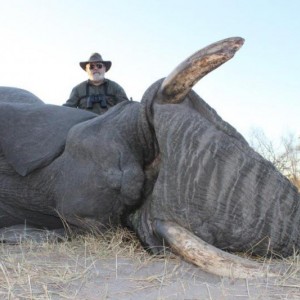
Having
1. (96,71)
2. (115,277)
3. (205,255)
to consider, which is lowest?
(115,277)

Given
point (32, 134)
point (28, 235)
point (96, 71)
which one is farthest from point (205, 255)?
point (96, 71)

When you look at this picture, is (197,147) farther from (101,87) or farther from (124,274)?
(101,87)

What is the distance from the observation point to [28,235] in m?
3.16

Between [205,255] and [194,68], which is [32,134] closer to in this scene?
[194,68]

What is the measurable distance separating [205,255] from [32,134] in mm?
1206

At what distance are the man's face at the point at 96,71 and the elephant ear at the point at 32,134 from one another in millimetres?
3282

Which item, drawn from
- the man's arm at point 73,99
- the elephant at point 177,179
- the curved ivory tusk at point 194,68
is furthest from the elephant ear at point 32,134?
the man's arm at point 73,99

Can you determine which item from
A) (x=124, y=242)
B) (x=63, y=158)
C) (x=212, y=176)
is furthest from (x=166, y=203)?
(x=63, y=158)

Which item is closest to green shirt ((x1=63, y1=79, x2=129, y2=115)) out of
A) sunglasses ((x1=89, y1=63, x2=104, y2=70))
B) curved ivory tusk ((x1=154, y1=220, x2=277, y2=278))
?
sunglasses ((x1=89, y1=63, x2=104, y2=70))

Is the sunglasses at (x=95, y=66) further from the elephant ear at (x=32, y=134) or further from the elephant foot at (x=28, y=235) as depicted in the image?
the elephant foot at (x=28, y=235)

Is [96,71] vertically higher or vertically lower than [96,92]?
higher

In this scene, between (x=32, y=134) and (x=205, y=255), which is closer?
(x=205, y=255)

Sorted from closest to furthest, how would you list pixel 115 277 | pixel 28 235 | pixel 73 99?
pixel 115 277, pixel 28 235, pixel 73 99

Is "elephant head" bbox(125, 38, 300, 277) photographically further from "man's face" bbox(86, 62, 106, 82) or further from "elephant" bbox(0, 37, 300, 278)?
"man's face" bbox(86, 62, 106, 82)
